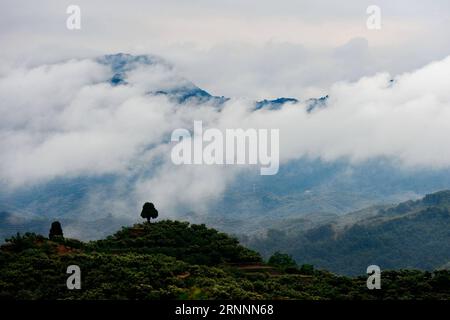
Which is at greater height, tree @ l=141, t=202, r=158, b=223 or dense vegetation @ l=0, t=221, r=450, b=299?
tree @ l=141, t=202, r=158, b=223

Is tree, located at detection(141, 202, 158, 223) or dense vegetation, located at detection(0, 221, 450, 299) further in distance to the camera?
tree, located at detection(141, 202, 158, 223)

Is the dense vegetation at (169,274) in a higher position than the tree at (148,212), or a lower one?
lower

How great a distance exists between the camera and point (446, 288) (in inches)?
2761

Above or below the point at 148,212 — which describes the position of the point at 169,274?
below

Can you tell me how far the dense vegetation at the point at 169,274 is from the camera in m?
56.5

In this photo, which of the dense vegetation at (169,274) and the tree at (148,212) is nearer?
the dense vegetation at (169,274)

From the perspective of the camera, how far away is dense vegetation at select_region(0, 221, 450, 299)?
2226 inches

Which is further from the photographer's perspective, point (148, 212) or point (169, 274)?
point (148, 212)

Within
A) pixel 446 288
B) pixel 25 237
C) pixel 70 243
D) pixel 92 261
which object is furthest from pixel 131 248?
pixel 446 288

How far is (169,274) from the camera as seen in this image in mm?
→ 63031
